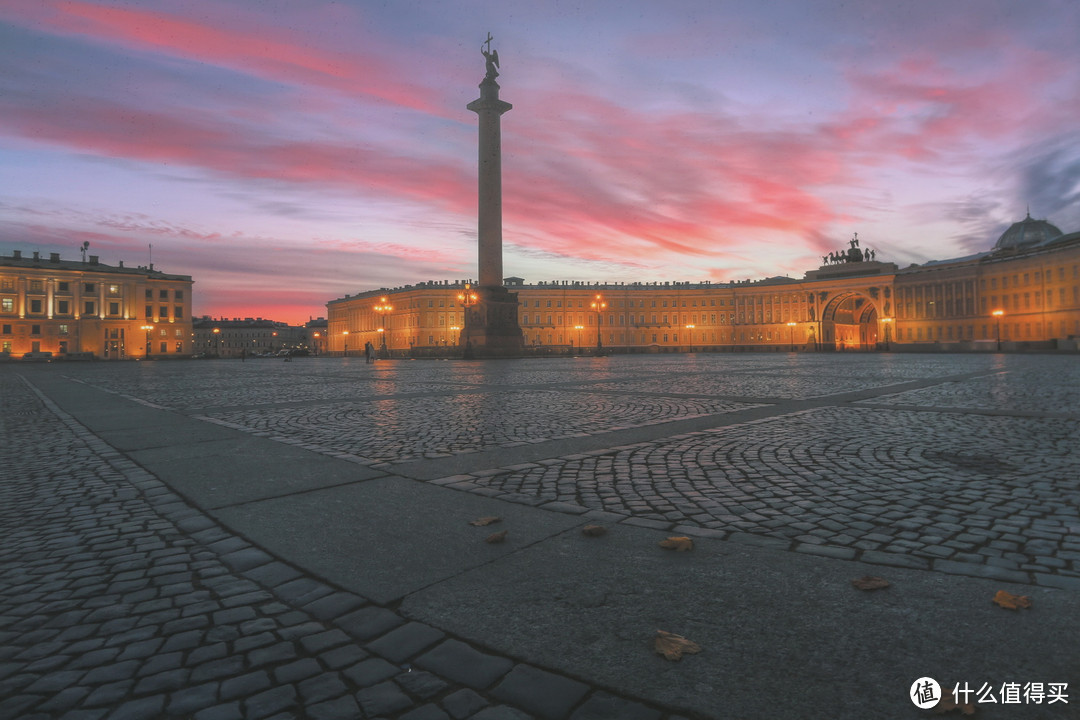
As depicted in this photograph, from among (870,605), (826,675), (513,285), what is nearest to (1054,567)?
(870,605)

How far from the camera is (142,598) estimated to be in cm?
270

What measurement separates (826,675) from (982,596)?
1123 millimetres

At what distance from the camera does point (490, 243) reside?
4334cm

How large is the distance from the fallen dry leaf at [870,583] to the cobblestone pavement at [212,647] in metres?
1.37

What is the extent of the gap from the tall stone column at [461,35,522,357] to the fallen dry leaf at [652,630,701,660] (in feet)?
131

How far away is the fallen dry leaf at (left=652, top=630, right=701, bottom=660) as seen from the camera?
206 centimetres

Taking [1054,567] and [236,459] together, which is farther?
[236,459]

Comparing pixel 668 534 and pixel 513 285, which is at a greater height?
pixel 513 285

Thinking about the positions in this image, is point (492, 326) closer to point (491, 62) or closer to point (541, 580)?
point (491, 62)

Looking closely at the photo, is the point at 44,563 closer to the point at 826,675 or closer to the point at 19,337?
the point at 826,675

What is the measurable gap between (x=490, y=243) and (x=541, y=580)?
138ft

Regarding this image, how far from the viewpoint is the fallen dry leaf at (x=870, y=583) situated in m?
2.58

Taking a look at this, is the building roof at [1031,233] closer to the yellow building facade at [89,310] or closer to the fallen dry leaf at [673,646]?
the fallen dry leaf at [673,646]

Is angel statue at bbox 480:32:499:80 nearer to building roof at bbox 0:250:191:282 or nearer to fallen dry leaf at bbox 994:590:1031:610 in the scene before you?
fallen dry leaf at bbox 994:590:1031:610
